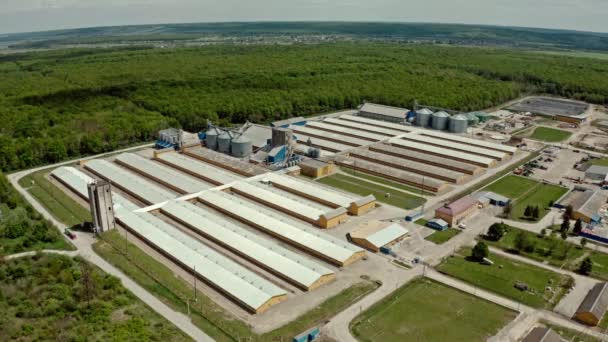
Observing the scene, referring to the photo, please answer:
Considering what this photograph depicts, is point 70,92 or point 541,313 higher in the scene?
point 70,92

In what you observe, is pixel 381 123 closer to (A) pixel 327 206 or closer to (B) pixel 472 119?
(B) pixel 472 119

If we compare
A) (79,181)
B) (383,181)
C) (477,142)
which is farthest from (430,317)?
(477,142)

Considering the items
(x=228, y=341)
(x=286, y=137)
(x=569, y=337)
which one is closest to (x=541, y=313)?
(x=569, y=337)

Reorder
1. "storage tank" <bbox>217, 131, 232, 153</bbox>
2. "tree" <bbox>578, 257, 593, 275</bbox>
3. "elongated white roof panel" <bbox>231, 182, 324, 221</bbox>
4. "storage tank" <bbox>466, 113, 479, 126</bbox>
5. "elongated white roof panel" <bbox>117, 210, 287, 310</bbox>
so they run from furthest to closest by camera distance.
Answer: "storage tank" <bbox>466, 113, 479, 126</bbox>
"storage tank" <bbox>217, 131, 232, 153</bbox>
"elongated white roof panel" <bbox>231, 182, 324, 221</bbox>
"tree" <bbox>578, 257, 593, 275</bbox>
"elongated white roof panel" <bbox>117, 210, 287, 310</bbox>

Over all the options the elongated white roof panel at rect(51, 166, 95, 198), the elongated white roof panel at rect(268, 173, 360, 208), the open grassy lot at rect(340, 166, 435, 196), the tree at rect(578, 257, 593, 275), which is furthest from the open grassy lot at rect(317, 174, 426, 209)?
the elongated white roof panel at rect(51, 166, 95, 198)

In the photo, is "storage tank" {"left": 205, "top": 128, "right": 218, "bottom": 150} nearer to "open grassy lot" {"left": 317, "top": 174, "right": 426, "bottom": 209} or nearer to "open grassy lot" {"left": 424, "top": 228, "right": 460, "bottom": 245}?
"open grassy lot" {"left": 317, "top": 174, "right": 426, "bottom": 209}

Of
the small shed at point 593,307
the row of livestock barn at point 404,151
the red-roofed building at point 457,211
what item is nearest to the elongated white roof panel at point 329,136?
the row of livestock barn at point 404,151

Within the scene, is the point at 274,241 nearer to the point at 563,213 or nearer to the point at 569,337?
the point at 569,337
